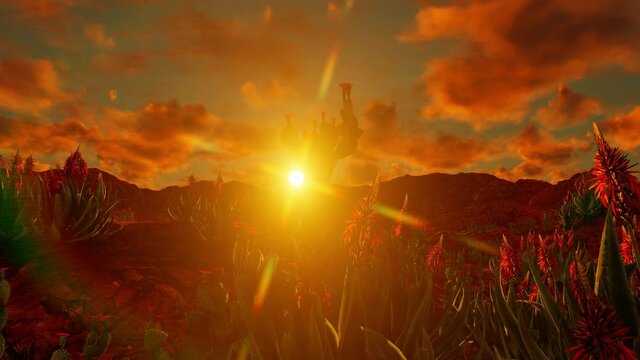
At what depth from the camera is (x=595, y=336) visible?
1306mm

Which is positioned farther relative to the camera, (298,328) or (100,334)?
(100,334)

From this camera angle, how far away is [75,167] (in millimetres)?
6926

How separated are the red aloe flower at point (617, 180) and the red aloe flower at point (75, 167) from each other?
22.5ft

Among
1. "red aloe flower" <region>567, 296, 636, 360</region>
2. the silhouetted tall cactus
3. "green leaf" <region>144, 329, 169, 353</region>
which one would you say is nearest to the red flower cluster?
"green leaf" <region>144, 329, 169, 353</region>

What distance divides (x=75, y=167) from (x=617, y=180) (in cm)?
700

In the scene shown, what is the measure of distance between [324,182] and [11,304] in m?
16.3

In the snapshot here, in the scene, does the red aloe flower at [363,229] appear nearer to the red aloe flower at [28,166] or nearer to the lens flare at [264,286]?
the lens flare at [264,286]

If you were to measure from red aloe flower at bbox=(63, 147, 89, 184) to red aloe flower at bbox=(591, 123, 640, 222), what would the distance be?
6.87 meters

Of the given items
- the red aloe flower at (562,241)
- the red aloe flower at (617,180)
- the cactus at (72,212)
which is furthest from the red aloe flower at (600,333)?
the cactus at (72,212)

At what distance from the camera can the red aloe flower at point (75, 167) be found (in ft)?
22.7

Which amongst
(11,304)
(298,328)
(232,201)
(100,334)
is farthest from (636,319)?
(232,201)

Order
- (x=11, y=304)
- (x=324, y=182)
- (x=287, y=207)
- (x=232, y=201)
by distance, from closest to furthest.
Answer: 1. (x=11, y=304)
2. (x=232, y=201)
3. (x=287, y=207)
4. (x=324, y=182)

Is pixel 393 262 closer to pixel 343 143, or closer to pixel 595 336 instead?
pixel 595 336

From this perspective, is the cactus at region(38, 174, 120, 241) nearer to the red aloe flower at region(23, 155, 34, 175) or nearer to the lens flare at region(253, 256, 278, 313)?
the red aloe flower at region(23, 155, 34, 175)
